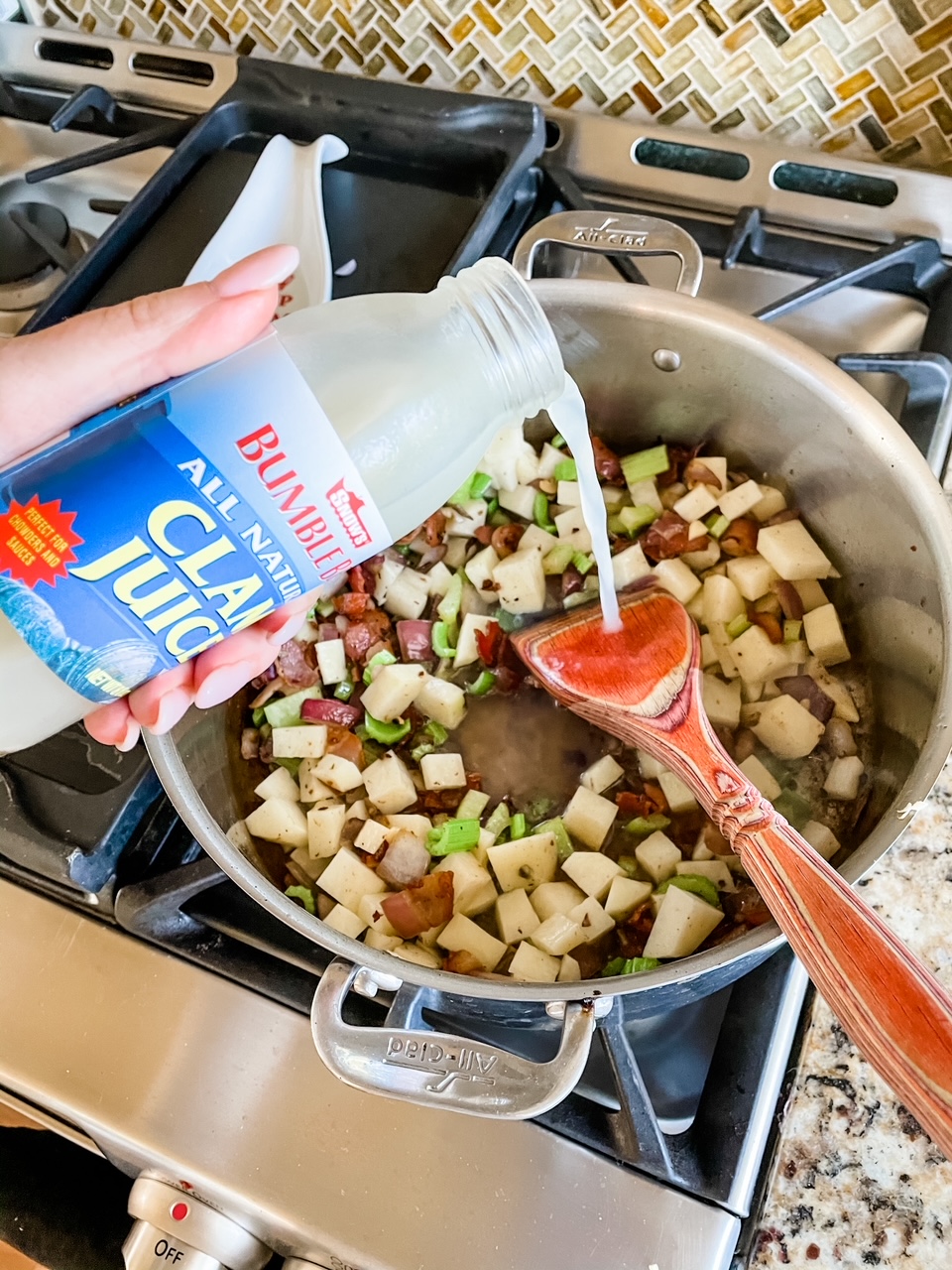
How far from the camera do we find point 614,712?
920 millimetres

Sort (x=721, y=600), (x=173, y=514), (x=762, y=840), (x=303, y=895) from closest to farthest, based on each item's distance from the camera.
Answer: (x=173, y=514)
(x=762, y=840)
(x=303, y=895)
(x=721, y=600)

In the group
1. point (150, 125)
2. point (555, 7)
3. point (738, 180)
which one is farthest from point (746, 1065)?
point (150, 125)

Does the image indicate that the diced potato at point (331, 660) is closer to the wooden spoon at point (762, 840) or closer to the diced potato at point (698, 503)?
the wooden spoon at point (762, 840)

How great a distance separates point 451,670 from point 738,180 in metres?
0.65

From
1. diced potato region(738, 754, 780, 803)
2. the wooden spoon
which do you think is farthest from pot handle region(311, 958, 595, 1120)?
diced potato region(738, 754, 780, 803)

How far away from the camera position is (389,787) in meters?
0.96

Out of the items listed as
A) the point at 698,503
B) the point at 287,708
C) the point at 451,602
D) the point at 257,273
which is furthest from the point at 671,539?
the point at 257,273

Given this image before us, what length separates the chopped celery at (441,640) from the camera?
3.46ft

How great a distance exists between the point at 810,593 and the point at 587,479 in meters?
0.33

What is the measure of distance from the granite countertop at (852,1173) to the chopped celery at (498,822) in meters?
0.33

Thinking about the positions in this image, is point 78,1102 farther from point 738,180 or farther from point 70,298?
point 738,180

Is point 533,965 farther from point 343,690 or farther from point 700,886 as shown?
point 343,690

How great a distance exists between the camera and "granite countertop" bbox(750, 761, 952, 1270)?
2.34ft

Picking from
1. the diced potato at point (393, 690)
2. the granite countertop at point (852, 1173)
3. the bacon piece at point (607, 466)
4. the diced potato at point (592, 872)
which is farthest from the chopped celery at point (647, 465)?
the granite countertop at point (852, 1173)
